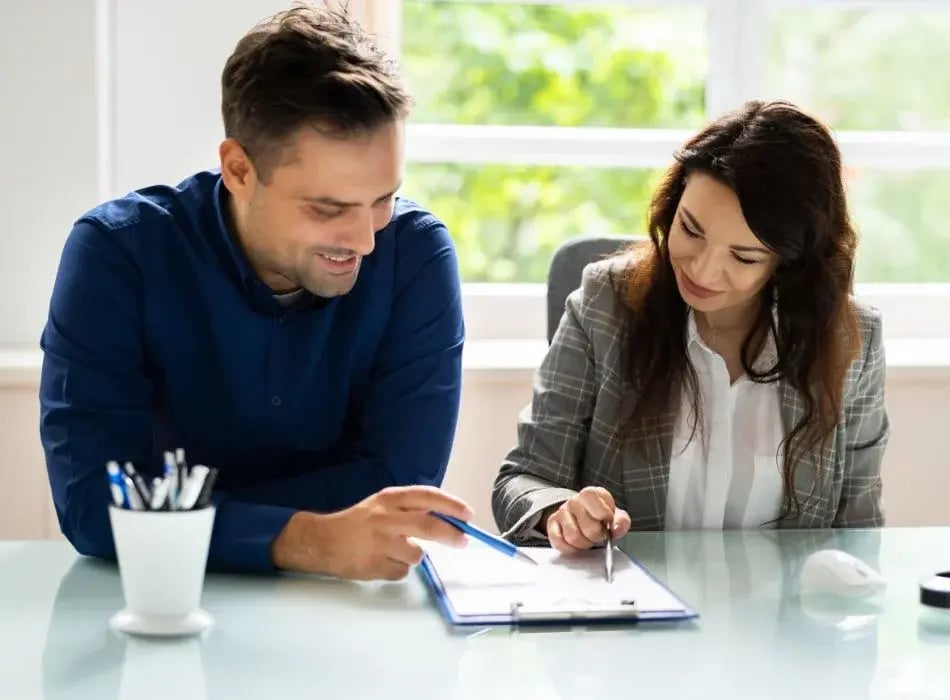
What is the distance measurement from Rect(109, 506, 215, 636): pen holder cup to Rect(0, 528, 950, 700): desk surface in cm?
2

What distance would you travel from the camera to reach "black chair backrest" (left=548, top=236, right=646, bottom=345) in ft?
6.89

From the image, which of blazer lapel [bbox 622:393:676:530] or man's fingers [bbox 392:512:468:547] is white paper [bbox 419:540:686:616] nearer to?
man's fingers [bbox 392:512:468:547]

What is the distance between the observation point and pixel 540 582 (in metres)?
1.35

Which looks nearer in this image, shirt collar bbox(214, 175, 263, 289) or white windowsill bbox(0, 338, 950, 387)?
shirt collar bbox(214, 175, 263, 289)

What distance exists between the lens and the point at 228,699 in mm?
1015

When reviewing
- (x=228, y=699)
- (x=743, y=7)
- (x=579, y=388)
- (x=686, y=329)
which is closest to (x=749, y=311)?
(x=686, y=329)

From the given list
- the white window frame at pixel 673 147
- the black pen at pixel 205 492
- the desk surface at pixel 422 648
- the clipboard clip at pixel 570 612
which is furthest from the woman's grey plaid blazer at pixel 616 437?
the white window frame at pixel 673 147

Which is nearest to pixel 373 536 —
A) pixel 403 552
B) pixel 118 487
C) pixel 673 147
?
pixel 403 552

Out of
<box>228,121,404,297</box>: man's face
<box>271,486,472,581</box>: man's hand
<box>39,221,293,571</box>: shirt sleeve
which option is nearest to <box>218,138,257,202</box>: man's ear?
<box>228,121,404,297</box>: man's face

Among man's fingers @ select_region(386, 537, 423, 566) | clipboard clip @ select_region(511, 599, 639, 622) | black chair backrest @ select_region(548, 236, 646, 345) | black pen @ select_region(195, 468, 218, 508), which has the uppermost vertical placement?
black chair backrest @ select_region(548, 236, 646, 345)

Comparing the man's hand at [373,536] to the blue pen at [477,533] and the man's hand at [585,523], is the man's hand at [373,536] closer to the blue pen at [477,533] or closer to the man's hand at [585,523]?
the blue pen at [477,533]

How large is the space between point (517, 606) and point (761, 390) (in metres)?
0.80

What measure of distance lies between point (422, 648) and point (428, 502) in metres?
0.23

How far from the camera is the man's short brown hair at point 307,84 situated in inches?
60.1
